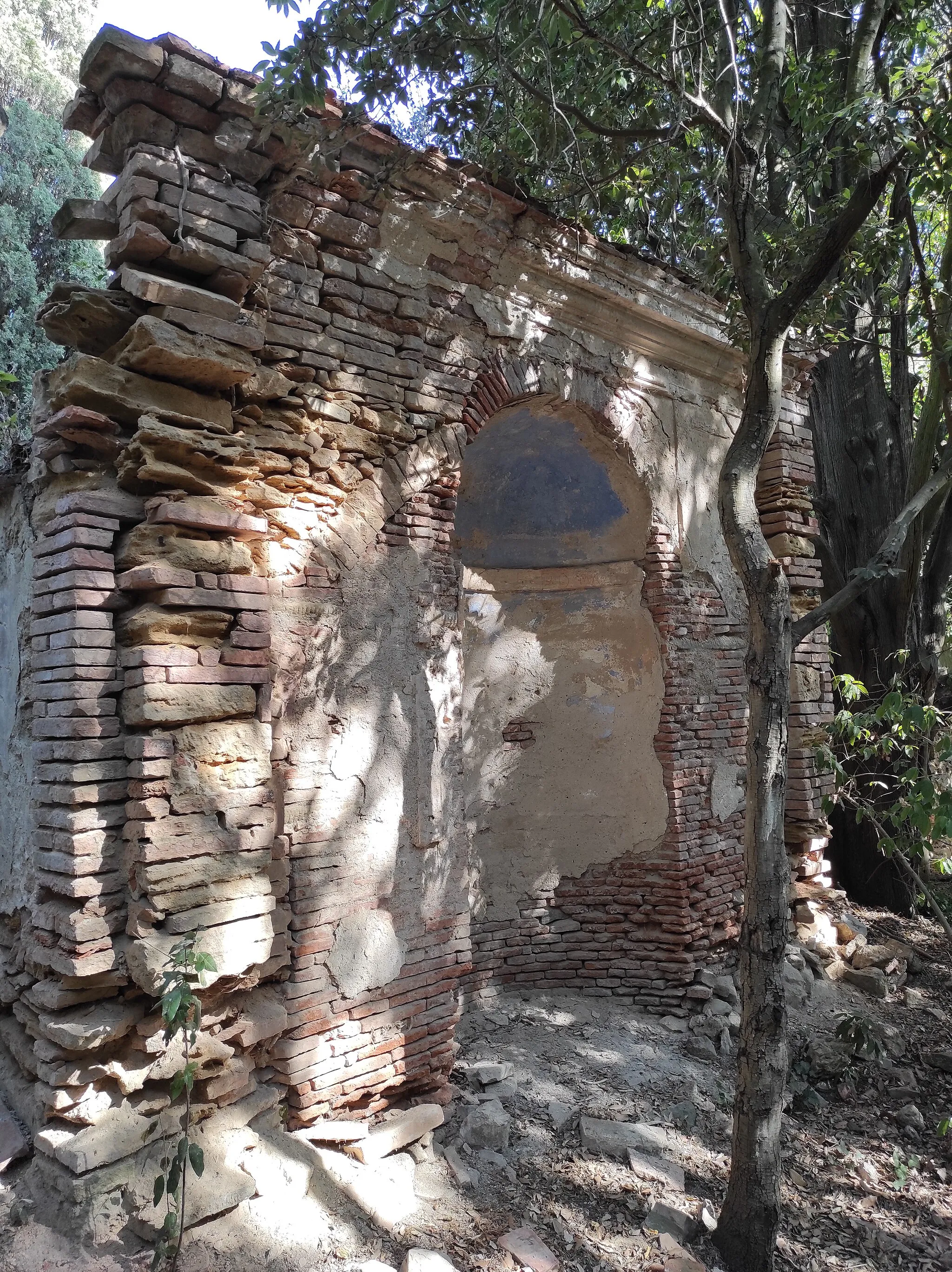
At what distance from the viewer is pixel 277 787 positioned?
3.53 metres

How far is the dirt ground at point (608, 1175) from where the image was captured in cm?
290

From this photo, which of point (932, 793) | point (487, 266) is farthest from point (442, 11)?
point (932, 793)

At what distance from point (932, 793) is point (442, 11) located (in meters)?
4.12

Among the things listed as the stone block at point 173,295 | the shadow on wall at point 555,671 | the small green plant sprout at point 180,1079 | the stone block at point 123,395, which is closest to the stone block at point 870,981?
the shadow on wall at point 555,671

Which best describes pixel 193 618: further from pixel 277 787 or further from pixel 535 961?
pixel 535 961

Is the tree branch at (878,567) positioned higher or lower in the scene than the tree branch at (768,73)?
lower

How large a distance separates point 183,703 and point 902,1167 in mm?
4053

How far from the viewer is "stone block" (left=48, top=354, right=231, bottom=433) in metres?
3.12

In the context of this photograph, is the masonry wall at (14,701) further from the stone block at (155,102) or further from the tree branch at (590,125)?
A: the tree branch at (590,125)

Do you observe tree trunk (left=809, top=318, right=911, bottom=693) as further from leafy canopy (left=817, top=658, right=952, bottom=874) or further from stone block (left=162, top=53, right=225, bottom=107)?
stone block (left=162, top=53, right=225, bottom=107)

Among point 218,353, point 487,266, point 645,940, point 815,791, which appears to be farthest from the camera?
point 815,791

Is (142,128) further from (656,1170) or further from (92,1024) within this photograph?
(656,1170)

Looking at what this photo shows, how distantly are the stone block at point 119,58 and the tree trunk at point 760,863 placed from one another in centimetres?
268

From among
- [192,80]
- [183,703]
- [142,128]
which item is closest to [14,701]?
[183,703]
